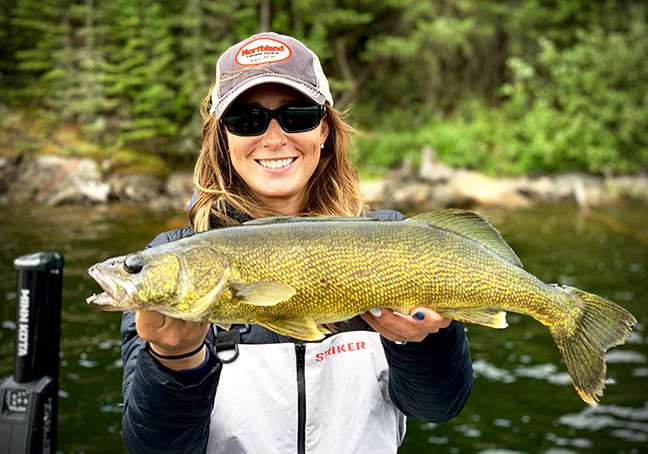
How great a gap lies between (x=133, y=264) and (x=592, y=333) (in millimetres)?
2017

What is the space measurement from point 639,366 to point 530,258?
261 inches

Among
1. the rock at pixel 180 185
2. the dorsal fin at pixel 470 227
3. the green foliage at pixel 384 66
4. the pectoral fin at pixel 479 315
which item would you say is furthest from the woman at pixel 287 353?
the green foliage at pixel 384 66

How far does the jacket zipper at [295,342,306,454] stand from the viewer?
3068 mm

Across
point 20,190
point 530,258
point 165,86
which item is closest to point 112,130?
point 165,86

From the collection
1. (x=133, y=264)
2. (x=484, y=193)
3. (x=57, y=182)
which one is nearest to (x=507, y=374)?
(x=133, y=264)

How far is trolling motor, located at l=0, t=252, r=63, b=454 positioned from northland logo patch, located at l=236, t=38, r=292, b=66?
2.26 meters

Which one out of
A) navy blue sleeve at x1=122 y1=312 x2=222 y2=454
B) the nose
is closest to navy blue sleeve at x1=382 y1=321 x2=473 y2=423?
navy blue sleeve at x1=122 y1=312 x2=222 y2=454

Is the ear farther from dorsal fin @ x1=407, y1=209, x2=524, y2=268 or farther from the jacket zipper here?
the jacket zipper

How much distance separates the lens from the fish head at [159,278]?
2.44 meters

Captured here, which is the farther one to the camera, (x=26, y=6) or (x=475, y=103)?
(x=475, y=103)

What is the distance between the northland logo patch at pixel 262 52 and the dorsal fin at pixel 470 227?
3.48 ft

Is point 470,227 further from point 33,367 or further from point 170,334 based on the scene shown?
point 33,367

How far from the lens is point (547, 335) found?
1095cm

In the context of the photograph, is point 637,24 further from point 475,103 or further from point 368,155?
point 368,155
